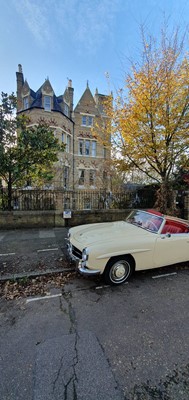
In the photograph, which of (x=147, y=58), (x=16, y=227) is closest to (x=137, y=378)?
(x=16, y=227)

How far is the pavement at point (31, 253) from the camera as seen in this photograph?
13.9ft

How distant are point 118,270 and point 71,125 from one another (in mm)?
20528

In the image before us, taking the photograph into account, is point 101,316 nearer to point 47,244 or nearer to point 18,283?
point 18,283

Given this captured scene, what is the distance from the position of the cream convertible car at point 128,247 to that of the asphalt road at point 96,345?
1.48ft

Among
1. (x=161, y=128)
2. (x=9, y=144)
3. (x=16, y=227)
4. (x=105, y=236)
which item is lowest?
(x=16, y=227)

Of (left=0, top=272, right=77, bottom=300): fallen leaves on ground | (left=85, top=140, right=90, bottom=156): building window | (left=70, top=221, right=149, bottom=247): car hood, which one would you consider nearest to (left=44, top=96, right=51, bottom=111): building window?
(left=85, top=140, right=90, bottom=156): building window

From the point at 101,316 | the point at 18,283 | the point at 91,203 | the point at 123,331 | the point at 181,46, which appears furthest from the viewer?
the point at 91,203

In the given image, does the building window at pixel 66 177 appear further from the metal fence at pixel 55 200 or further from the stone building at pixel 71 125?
the metal fence at pixel 55 200

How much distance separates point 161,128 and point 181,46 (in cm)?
310

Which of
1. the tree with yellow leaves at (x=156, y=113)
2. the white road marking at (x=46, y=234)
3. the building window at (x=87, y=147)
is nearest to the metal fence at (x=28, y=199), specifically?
the white road marking at (x=46, y=234)

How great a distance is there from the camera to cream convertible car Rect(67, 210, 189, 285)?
11.3 ft

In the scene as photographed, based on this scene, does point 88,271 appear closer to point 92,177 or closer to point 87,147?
point 92,177

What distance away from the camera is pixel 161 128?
285 inches

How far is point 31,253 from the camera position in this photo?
5.26 m
